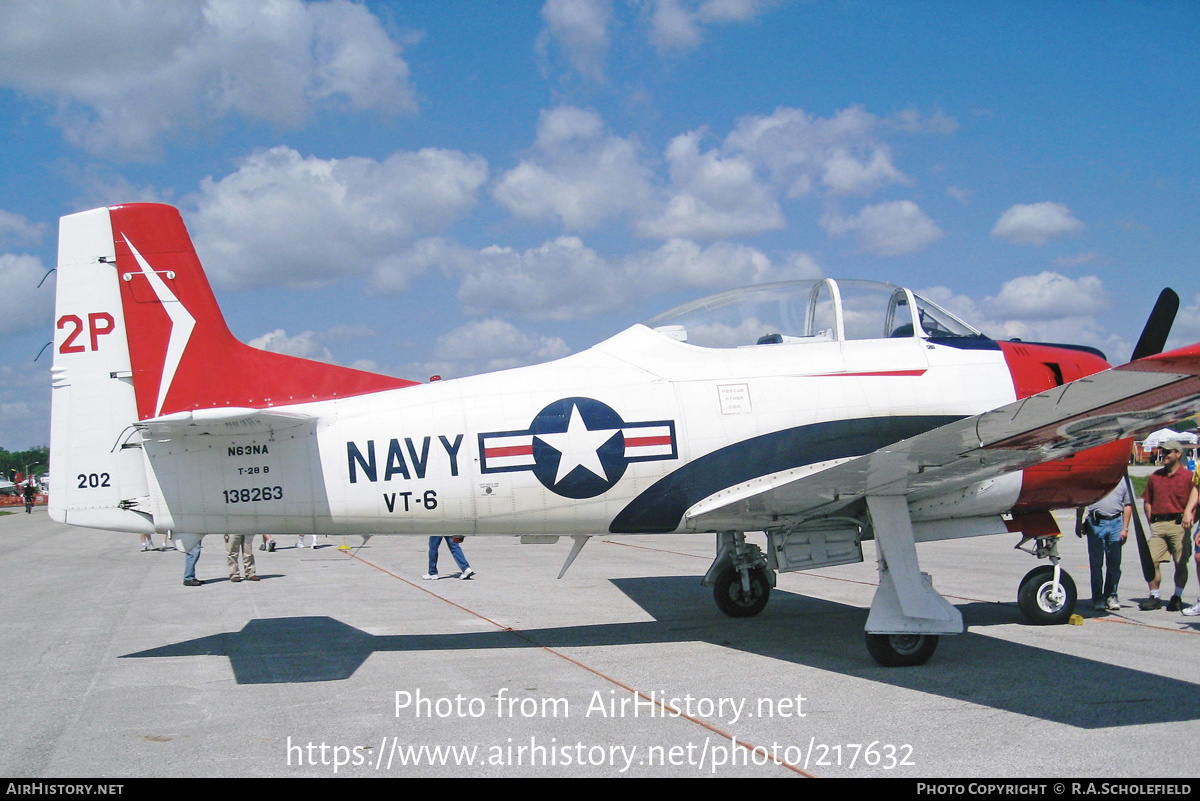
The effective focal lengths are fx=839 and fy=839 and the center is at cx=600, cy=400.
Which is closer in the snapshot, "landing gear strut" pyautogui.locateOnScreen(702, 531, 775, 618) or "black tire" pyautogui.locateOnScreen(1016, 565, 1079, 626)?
"black tire" pyautogui.locateOnScreen(1016, 565, 1079, 626)

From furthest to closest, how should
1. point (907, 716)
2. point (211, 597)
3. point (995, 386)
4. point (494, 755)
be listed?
point (211, 597) → point (995, 386) → point (907, 716) → point (494, 755)

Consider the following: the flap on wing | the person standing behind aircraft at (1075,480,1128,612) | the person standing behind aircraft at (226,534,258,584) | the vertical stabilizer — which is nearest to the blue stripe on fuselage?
the flap on wing

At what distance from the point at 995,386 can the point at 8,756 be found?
776 centimetres

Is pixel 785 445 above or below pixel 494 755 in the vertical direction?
above

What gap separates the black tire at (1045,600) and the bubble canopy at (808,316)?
255 centimetres

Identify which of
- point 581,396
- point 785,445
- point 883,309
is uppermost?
point 883,309

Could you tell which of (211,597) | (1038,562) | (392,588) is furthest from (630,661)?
(1038,562)

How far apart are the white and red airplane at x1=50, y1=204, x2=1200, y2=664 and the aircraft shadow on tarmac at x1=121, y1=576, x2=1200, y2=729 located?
1.92 ft

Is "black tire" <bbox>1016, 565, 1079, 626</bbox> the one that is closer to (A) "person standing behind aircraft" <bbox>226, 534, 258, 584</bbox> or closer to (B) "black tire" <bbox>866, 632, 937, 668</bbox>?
(B) "black tire" <bbox>866, 632, 937, 668</bbox>

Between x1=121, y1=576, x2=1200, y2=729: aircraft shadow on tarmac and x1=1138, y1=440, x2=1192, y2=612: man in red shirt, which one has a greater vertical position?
x1=1138, y1=440, x2=1192, y2=612: man in red shirt

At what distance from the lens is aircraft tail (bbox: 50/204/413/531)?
6.86 m
